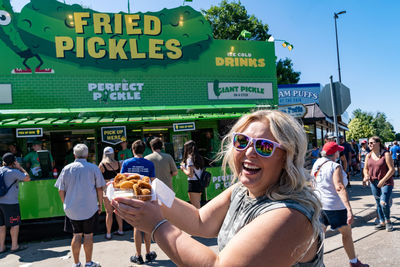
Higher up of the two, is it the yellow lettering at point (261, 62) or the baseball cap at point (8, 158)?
the yellow lettering at point (261, 62)

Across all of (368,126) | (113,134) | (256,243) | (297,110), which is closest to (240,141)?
(256,243)

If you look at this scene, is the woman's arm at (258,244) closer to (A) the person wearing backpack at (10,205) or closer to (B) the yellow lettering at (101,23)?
(A) the person wearing backpack at (10,205)

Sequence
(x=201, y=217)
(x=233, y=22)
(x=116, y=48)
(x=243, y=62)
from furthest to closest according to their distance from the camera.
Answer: (x=233, y=22) → (x=243, y=62) → (x=116, y=48) → (x=201, y=217)

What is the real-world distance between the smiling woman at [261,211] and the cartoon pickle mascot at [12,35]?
9.94 metres

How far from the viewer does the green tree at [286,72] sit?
89.1 ft

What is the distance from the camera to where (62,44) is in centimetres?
986

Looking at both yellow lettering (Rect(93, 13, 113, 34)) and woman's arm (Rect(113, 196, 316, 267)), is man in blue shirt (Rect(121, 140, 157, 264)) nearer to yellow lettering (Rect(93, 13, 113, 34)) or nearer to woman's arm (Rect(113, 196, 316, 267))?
woman's arm (Rect(113, 196, 316, 267))

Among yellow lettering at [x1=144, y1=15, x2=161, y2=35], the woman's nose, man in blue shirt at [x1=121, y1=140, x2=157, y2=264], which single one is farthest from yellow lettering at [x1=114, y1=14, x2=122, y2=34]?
the woman's nose

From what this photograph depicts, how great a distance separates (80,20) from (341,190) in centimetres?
971

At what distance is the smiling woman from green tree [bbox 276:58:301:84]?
87.2 ft

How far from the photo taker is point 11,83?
9.47 metres

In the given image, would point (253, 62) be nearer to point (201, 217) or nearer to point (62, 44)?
point (62, 44)

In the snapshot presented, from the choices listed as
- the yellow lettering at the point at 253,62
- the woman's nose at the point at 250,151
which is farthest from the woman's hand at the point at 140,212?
the yellow lettering at the point at 253,62

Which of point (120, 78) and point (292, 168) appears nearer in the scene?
point (292, 168)
